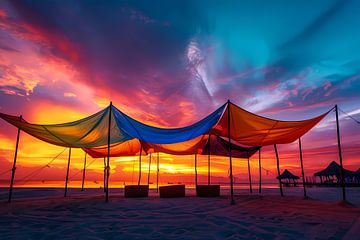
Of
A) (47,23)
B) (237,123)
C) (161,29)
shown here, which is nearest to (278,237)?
(237,123)

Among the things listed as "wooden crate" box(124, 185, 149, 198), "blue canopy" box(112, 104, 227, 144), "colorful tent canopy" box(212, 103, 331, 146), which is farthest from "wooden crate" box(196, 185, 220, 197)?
"blue canopy" box(112, 104, 227, 144)

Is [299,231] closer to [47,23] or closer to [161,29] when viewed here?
[161,29]

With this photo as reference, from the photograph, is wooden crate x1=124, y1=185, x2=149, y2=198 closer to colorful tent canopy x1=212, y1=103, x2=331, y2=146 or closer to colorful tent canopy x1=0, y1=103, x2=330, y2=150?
colorful tent canopy x1=0, y1=103, x2=330, y2=150

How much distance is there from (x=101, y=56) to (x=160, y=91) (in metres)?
3.75

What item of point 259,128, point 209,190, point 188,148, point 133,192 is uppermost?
point 259,128

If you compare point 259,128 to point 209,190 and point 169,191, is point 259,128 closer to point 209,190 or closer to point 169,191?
point 209,190

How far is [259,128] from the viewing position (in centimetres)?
902

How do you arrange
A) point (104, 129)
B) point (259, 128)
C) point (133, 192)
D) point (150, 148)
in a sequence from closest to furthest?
point (259, 128) < point (104, 129) < point (133, 192) < point (150, 148)

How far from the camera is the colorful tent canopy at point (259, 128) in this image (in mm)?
8180

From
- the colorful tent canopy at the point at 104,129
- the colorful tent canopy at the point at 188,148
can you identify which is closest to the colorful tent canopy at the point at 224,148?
the colorful tent canopy at the point at 188,148

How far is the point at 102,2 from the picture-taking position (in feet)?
27.0

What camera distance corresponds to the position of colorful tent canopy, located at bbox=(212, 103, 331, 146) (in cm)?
818

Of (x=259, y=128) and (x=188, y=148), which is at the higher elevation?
(x=259, y=128)

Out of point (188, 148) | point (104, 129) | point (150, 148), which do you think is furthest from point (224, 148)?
point (104, 129)
